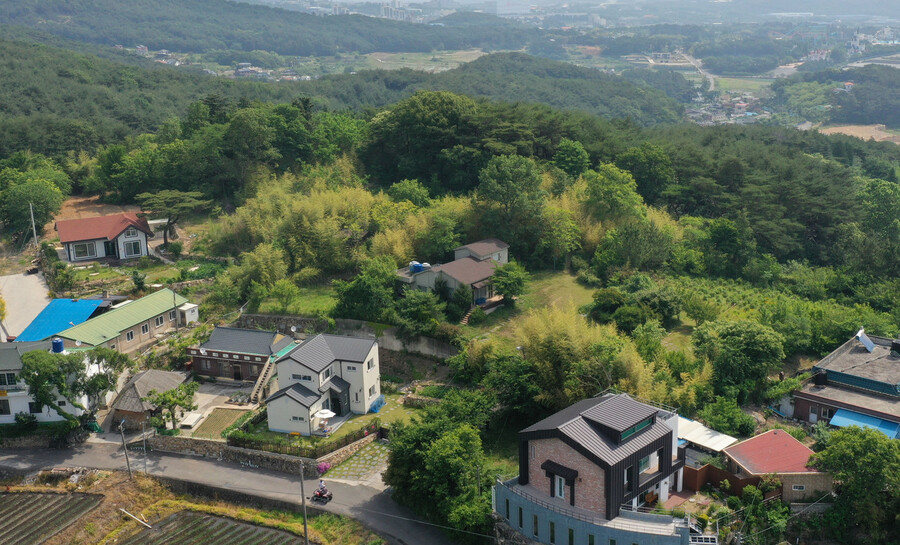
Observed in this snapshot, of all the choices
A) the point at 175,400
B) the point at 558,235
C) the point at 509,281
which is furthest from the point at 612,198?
the point at 175,400

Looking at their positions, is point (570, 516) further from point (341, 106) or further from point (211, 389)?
point (341, 106)

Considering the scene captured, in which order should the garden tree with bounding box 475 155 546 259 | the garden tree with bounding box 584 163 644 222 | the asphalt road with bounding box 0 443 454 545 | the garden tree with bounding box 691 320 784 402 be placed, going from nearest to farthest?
the asphalt road with bounding box 0 443 454 545, the garden tree with bounding box 691 320 784 402, the garden tree with bounding box 475 155 546 259, the garden tree with bounding box 584 163 644 222

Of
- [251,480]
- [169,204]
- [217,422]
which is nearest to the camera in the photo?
[251,480]

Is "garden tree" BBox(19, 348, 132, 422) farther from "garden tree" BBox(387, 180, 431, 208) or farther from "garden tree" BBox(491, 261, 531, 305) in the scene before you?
"garden tree" BBox(387, 180, 431, 208)

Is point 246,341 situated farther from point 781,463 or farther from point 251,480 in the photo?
point 781,463

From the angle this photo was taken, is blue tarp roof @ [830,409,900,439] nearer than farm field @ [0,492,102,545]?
Yes

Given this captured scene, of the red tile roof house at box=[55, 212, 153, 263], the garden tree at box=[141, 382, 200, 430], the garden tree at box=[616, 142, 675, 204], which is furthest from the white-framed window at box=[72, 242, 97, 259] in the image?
the garden tree at box=[616, 142, 675, 204]

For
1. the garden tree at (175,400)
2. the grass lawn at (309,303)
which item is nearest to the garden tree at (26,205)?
the grass lawn at (309,303)

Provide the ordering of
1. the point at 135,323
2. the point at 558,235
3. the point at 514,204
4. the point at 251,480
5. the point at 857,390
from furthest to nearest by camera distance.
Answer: the point at 514,204 < the point at 558,235 < the point at 135,323 < the point at 251,480 < the point at 857,390
